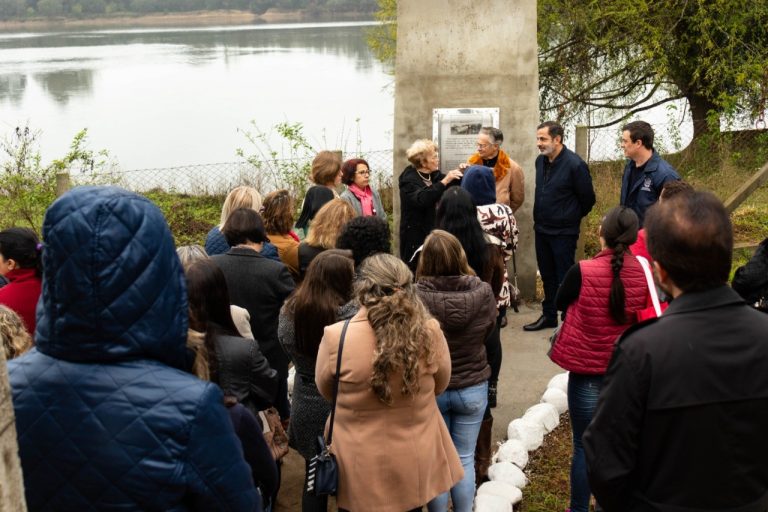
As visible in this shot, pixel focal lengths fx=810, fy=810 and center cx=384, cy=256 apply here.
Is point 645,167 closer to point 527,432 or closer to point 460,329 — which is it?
point 527,432

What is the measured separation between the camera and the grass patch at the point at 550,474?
13.6 ft

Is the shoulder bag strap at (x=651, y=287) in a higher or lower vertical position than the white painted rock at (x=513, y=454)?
higher

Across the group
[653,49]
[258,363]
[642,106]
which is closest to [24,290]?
[258,363]

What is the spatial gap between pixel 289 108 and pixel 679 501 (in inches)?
733

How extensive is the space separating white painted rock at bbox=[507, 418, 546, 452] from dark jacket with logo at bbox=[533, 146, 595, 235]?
6.99 ft

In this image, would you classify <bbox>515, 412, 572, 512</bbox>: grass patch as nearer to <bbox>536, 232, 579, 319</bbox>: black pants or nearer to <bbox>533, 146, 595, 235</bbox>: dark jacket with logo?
<bbox>536, 232, 579, 319</bbox>: black pants

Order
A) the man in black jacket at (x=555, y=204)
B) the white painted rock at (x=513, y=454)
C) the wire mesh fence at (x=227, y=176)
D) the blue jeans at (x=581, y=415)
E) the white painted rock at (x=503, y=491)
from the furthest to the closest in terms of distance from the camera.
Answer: the wire mesh fence at (x=227, y=176) < the man in black jacket at (x=555, y=204) < the white painted rock at (x=513, y=454) < the white painted rock at (x=503, y=491) < the blue jeans at (x=581, y=415)

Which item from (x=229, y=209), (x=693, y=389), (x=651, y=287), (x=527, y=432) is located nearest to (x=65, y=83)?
(x=229, y=209)

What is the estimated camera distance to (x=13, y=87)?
2419 cm

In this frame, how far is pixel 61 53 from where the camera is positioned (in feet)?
115

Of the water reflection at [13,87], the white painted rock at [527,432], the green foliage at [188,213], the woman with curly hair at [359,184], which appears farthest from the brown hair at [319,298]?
the water reflection at [13,87]

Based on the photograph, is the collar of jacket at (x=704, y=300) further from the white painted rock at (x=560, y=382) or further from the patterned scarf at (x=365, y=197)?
the patterned scarf at (x=365, y=197)

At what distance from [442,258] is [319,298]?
0.59m

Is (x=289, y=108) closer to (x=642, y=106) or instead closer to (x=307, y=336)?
(x=642, y=106)
